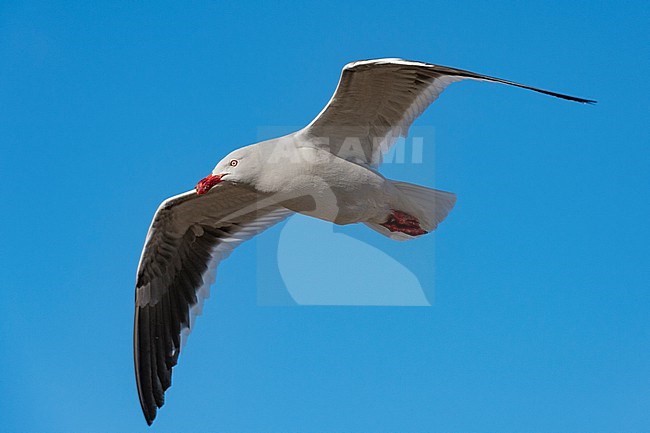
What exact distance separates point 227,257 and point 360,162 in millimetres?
1527

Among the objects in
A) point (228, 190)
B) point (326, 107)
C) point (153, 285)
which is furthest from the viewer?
point (153, 285)

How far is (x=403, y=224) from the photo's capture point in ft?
18.3

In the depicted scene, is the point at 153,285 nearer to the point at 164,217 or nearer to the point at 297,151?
the point at 164,217

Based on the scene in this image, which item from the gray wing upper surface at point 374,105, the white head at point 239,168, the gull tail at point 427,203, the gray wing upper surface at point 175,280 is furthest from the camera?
the gray wing upper surface at point 175,280

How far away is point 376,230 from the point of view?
5.75 metres

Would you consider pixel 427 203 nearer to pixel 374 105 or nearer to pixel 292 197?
pixel 374 105

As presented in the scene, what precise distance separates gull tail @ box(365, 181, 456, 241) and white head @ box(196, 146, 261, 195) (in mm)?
900

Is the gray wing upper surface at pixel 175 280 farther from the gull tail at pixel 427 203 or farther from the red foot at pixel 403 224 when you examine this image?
the gull tail at pixel 427 203

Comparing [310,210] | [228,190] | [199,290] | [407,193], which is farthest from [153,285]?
[407,193]

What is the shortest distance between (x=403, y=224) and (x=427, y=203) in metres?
0.21

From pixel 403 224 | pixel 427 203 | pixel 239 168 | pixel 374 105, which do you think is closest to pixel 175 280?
pixel 239 168

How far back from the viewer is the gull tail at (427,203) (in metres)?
5.45

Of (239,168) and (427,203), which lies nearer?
(239,168)

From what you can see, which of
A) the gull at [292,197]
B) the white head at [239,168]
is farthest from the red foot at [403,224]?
the white head at [239,168]
